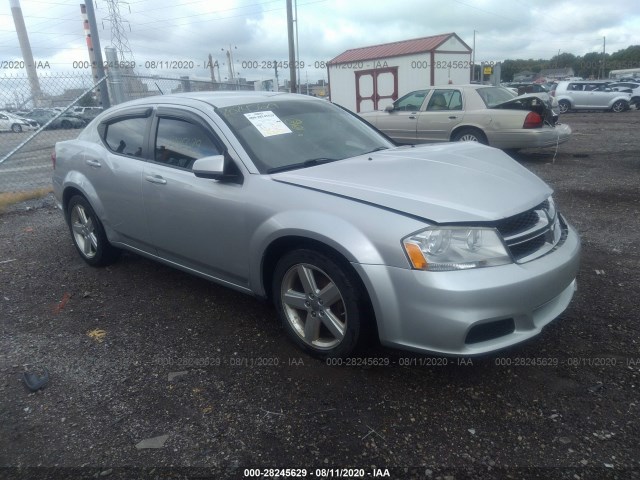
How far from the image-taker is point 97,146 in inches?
177

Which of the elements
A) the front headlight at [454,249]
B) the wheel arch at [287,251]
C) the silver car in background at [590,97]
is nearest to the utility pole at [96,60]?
the wheel arch at [287,251]

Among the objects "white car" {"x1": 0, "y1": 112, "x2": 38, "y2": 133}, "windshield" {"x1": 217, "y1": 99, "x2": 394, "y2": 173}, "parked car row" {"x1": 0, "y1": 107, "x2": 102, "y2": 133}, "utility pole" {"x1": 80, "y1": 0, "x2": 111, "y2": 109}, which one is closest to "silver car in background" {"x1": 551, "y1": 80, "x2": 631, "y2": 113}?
"parked car row" {"x1": 0, "y1": 107, "x2": 102, "y2": 133}

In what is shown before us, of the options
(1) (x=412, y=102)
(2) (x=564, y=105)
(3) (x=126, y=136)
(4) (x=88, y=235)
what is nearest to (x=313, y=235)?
(3) (x=126, y=136)

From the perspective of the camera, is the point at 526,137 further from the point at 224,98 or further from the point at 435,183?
the point at 435,183

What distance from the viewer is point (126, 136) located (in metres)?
4.26

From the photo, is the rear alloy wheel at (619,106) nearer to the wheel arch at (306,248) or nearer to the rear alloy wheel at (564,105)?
the rear alloy wheel at (564,105)

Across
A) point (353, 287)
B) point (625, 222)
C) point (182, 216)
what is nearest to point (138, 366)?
point (182, 216)

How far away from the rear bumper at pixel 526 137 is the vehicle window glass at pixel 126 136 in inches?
282

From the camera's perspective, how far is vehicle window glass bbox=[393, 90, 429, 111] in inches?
414

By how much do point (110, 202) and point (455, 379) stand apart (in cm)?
312

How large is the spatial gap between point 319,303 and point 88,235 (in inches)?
115

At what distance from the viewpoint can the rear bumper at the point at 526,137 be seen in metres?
9.21

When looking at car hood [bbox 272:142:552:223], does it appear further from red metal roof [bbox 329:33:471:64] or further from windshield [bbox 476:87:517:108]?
red metal roof [bbox 329:33:471:64]

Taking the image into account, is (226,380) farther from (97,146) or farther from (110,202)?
(97,146)
